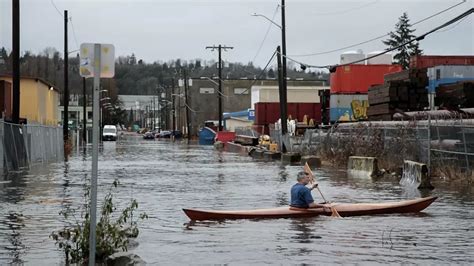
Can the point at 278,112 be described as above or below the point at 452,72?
below

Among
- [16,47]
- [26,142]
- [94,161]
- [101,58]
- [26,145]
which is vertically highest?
[16,47]

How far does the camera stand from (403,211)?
48.3 ft

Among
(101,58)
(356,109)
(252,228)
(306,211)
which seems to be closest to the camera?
(101,58)

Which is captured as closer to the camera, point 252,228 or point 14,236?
point 14,236

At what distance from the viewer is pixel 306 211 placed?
13.9 meters

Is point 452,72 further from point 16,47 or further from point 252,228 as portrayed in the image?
point 252,228

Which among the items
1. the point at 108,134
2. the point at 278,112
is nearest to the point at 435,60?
the point at 278,112

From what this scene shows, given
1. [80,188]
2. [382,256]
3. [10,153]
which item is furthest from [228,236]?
[10,153]

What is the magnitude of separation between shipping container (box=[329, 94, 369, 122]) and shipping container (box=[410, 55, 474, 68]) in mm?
Answer: 4580

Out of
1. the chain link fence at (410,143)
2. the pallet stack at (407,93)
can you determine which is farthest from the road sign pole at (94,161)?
the pallet stack at (407,93)

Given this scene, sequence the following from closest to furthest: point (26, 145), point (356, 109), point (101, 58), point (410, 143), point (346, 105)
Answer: point (101, 58) → point (410, 143) → point (26, 145) → point (356, 109) → point (346, 105)

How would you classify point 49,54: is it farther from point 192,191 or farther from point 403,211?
point 403,211

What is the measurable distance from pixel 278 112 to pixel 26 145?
3793cm

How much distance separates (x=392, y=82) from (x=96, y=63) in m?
25.9
